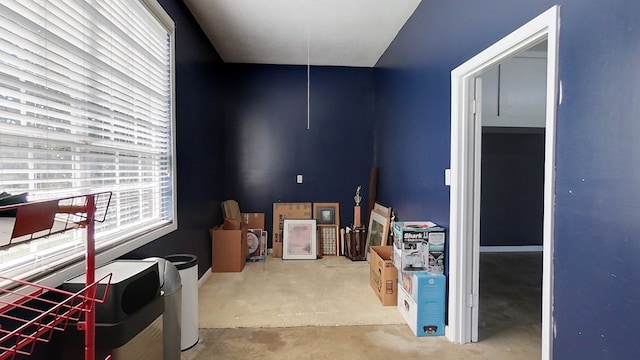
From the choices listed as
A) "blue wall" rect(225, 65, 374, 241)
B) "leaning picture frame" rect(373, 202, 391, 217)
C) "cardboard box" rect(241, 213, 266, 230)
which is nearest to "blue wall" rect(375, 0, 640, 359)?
"leaning picture frame" rect(373, 202, 391, 217)

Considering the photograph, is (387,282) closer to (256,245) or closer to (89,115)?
(256,245)

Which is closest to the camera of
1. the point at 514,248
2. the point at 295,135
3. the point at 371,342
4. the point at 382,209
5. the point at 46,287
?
the point at 46,287

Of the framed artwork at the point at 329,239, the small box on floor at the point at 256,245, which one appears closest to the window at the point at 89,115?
the small box on floor at the point at 256,245

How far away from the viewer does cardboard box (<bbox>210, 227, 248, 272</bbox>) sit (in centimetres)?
393

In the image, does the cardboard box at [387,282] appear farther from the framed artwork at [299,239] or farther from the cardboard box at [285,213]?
the cardboard box at [285,213]

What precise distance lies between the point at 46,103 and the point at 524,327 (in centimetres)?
348

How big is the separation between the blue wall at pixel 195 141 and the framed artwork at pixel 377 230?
211 cm

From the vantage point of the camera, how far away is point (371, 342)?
239cm

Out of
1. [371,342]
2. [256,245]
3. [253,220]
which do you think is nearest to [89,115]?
[371,342]

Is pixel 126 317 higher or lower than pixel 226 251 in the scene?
higher

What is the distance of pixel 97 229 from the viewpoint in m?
1.81

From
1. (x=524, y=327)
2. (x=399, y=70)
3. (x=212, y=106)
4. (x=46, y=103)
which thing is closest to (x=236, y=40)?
(x=212, y=106)

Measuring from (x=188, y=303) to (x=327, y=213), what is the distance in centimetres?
289

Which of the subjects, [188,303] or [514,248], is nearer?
[188,303]
